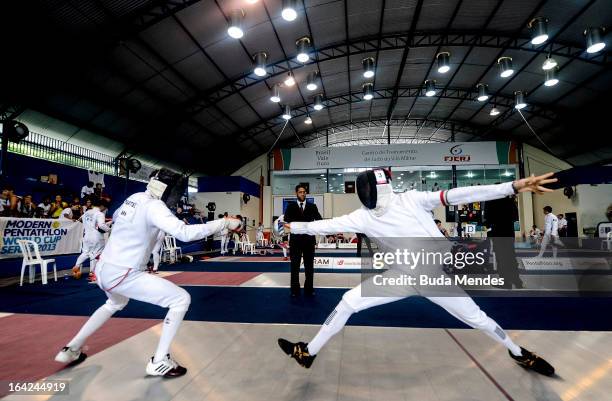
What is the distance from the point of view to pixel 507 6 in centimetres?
1117

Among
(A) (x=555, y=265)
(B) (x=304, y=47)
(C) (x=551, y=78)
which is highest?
(B) (x=304, y=47)

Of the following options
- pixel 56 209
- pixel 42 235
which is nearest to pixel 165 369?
pixel 42 235

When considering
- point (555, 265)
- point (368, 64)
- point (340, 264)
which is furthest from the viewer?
point (368, 64)

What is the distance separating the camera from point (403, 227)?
2.21m

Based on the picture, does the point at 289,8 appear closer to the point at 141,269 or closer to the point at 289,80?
the point at 289,80

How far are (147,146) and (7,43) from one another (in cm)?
699

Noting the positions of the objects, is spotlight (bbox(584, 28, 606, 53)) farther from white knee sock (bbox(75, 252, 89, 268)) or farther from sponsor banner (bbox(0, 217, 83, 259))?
sponsor banner (bbox(0, 217, 83, 259))

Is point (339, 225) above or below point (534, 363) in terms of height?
above

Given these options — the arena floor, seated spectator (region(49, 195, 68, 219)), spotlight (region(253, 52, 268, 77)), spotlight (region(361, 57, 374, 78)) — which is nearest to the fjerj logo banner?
the arena floor

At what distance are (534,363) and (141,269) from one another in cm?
288

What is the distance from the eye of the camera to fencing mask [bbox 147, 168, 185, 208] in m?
2.34

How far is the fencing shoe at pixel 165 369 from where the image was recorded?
83.4 inches

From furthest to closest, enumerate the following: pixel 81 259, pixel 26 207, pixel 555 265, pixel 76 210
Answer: pixel 76 210 → pixel 555 265 → pixel 26 207 → pixel 81 259

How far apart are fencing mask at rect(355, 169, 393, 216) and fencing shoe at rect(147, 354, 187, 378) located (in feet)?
5.82
